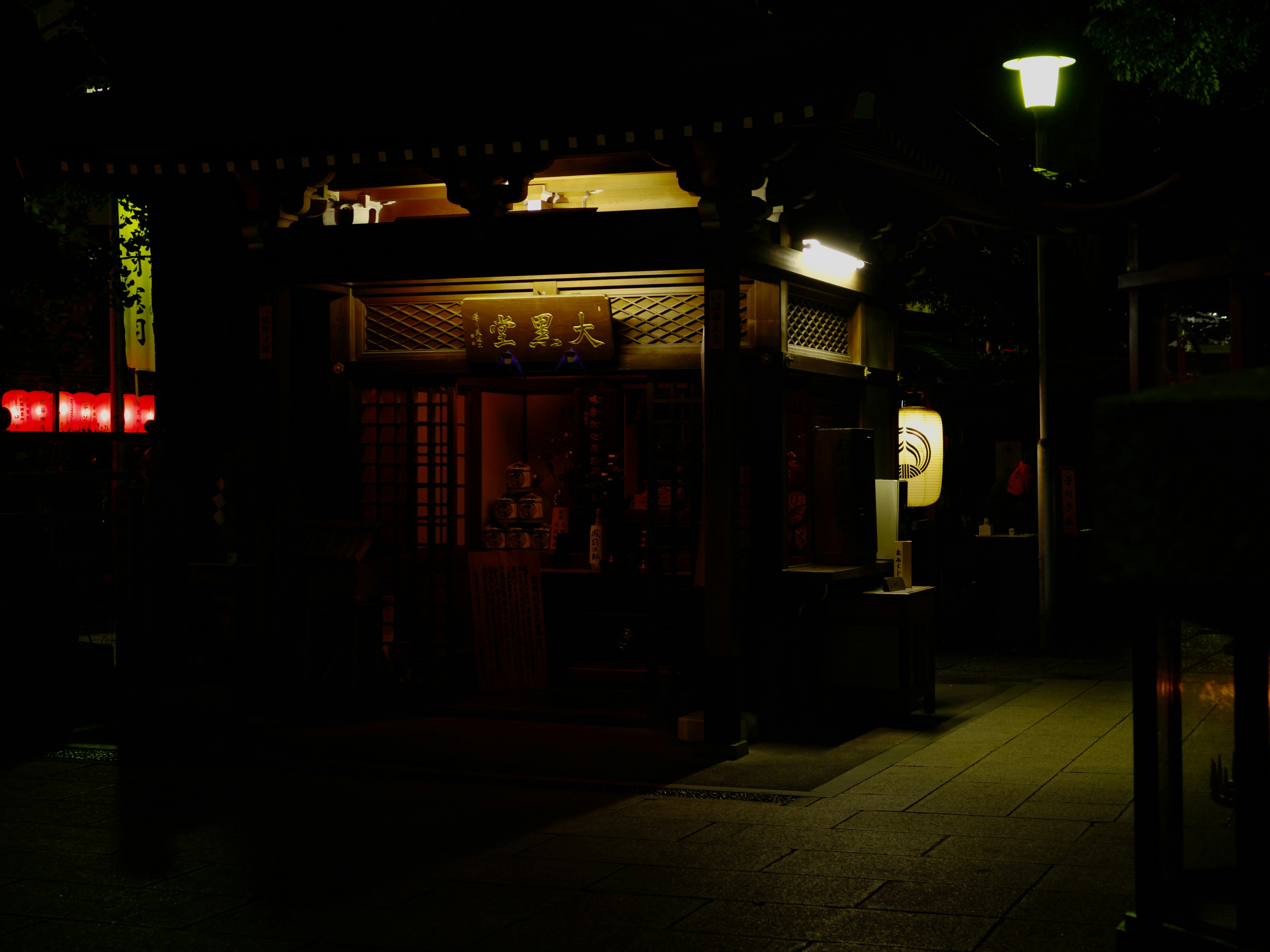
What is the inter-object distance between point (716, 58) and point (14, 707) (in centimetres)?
726

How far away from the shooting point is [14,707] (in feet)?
34.3

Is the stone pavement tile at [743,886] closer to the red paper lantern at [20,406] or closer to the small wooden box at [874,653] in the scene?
the small wooden box at [874,653]

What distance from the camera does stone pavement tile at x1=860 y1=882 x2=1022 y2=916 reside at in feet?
20.4

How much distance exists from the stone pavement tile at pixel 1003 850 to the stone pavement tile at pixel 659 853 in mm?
891

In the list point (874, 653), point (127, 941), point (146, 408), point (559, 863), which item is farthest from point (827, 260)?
point (146, 408)

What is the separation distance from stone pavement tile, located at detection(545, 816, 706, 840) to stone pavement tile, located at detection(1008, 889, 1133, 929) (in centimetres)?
209

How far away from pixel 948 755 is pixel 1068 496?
802cm

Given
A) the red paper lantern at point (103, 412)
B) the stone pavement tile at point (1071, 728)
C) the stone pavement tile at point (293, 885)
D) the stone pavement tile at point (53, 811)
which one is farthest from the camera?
the red paper lantern at point (103, 412)

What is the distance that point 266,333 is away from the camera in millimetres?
11062

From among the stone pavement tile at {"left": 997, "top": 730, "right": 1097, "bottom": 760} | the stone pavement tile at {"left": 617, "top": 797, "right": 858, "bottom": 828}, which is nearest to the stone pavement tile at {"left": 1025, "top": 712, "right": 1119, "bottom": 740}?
the stone pavement tile at {"left": 997, "top": 730, "right": 1097, "bottom": 760}

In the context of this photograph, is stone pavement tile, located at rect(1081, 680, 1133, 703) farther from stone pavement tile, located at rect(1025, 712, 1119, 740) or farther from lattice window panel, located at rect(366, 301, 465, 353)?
lattice window panel, located at rect(366, 301, 465, 353)

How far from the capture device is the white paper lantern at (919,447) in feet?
44.2

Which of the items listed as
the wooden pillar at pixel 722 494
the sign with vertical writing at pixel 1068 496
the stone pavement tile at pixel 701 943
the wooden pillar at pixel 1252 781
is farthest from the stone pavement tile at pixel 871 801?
the sign with vertical writing at pixel 1068 496

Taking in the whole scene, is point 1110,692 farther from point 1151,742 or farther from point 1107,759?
point 1151,742
